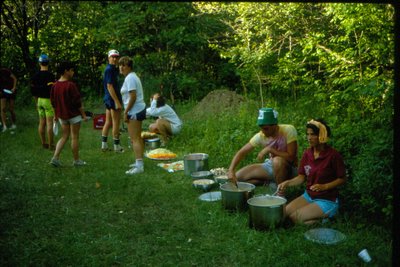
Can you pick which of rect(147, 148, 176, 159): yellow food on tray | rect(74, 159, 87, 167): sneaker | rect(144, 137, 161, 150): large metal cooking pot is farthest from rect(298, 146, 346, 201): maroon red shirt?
rect(144, 137, 161, 150): large metal cooking pot

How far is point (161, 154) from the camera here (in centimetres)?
747

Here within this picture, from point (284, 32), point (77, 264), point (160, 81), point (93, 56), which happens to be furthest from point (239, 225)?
point (93, 56)

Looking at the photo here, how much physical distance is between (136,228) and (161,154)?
9.89 feet

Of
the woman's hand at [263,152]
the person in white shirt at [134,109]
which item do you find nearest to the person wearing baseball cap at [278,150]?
the woman's hand at [263,152]

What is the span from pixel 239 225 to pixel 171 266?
102cm

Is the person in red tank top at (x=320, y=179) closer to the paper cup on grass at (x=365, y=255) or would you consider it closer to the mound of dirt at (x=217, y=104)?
the paper cup on grass at (x=365, y=255)

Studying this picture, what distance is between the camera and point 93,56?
15.8m

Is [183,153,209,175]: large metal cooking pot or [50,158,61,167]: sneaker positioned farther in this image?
[50,158,61,167]: sneaker

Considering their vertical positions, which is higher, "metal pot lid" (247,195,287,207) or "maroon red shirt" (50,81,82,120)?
"maroon red shirt" (50,81,82,120)

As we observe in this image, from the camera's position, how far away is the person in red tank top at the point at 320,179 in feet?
14.0

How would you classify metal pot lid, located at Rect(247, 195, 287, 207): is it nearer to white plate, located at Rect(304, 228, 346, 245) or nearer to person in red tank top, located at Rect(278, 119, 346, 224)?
person in red tank top, located at Rect(278, 119, 346, 224)

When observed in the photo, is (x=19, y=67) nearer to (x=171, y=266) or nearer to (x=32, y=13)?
(x=32, y=13)

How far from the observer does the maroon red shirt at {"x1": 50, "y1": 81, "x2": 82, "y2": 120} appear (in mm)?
6578

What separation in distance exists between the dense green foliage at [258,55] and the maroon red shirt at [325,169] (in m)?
0.32
